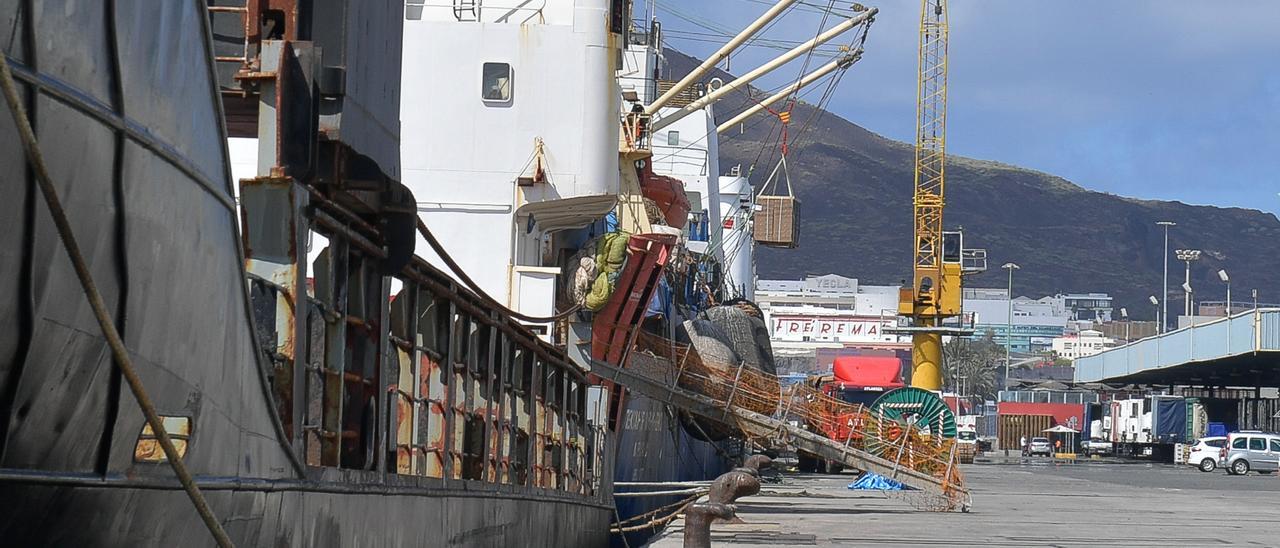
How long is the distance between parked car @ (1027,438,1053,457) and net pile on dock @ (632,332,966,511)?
55127 millimetres

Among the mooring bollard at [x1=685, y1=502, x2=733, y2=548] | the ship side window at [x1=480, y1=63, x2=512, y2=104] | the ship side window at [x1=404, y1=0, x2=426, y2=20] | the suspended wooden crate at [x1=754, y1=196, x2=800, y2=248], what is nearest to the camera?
the mooring bollard at [x1=685, y1=502, x2=733, y2=548]

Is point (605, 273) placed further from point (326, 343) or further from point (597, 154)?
point (326, 343)

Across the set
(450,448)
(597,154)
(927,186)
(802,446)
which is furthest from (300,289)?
(927,186)

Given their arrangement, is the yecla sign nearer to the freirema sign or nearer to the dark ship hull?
the freirema sign

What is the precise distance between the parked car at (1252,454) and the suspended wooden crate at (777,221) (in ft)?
89.0

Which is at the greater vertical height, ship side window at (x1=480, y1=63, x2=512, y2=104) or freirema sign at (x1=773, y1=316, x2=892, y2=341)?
freirema sign at (x1=773, y1=316, x2=892, y2=341)

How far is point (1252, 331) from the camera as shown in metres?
56.1

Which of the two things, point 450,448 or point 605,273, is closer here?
point 450,448

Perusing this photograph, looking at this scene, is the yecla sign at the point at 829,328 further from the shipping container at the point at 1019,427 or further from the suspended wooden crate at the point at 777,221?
the suspended wooden crate at the point at 777,221

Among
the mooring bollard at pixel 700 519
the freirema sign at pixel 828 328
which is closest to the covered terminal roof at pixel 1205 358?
the mooring bollard at pixel 700 519

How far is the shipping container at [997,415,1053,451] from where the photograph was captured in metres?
98.1

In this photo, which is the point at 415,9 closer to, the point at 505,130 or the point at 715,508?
the point at 505,130

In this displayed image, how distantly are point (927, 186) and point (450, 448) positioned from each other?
63.7 meters

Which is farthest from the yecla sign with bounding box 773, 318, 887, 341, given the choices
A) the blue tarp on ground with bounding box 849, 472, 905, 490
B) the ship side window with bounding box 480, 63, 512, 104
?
the ship side window with bounding box 480, 63, 512, 104
